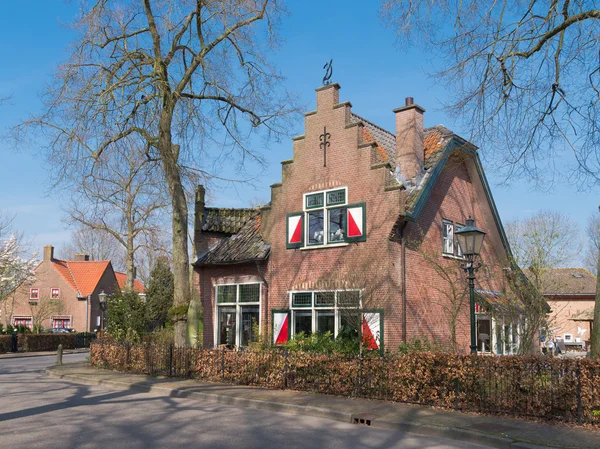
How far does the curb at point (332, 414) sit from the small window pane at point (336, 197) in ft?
24.7

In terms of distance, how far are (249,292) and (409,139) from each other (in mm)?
A: 7734

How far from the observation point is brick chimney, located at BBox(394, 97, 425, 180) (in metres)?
18.6

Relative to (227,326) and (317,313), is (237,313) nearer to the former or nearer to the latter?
(227,326)

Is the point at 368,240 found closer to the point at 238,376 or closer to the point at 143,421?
the point at 238,376

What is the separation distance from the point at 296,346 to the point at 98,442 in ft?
27.5

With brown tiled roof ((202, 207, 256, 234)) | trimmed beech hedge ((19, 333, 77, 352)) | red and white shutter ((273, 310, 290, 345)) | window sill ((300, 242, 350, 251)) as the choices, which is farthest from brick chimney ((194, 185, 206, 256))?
trimmed beech hedge ((19, 333, 77, 352))

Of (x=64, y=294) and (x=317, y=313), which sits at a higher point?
(x=317, y=313)

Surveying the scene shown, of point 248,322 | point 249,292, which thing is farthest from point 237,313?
point 249,292

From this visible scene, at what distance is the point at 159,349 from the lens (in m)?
17.9

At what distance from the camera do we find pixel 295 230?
63.8ft

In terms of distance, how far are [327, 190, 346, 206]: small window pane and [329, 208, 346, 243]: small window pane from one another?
0.24 metres

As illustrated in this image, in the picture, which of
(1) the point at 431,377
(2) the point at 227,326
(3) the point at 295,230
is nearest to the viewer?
(1) the point at 431,377

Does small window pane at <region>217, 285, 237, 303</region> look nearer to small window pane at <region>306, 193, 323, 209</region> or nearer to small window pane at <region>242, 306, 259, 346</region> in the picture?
small window pane at <region>242, 306, 259, 346</region>

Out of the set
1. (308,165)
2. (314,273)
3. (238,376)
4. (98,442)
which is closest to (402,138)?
(308,165)
